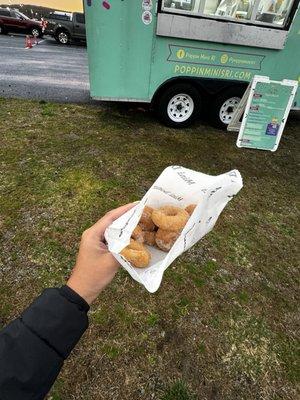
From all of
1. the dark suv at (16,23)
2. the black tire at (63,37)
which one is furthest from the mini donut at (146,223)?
the dark suv at (16,23)

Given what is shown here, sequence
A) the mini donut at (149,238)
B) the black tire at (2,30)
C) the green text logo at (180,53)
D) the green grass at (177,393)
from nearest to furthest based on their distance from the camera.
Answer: the mini donut at (149,238) → the green grass at (177,393) → the green text logo at (180,53) → the black tire at (2,30)

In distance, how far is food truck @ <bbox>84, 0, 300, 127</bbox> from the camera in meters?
5.52

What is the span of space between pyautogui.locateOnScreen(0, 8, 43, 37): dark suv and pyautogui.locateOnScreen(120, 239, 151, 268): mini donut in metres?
23.4

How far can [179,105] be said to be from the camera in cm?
679

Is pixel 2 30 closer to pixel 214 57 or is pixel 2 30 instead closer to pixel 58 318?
pixel 214 57

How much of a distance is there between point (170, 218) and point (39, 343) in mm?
1007

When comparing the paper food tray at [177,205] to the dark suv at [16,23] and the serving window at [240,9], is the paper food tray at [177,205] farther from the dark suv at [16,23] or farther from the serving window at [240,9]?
the dark suv at [16,23]

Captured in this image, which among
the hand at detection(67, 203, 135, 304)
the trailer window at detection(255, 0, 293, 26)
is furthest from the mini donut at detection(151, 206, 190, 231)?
the trailer window at detection(255, 0, 293, 26)

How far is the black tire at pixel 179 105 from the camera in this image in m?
6.42

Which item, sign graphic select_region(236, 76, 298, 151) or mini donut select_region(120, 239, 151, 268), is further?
sign graphic select_region(236, 76, 298, 151)

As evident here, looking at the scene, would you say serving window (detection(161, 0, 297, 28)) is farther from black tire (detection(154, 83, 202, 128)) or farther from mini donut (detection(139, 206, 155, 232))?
mini donut (detection(139, 206, 155, 232))

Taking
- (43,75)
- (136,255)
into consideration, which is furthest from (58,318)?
(43,75)

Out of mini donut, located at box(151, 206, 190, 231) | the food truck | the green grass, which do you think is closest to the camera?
mini donut, located at box(151, 206, 190, 231)

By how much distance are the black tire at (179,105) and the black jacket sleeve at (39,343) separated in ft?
19.0
